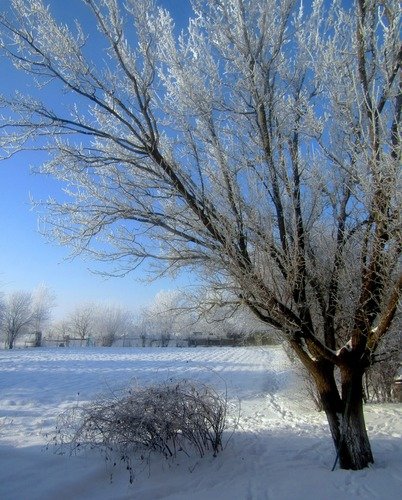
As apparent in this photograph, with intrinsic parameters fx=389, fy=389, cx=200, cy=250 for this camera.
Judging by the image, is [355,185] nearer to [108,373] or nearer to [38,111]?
[38,111]

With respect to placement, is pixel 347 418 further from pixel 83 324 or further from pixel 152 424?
pixel 83 324

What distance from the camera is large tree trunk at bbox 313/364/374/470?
4988 millimetres

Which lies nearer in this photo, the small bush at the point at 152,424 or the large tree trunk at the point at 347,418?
the large tree trunk at the point at 347,418

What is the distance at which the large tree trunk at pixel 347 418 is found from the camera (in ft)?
16.4

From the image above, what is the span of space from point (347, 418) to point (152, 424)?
2.57 meters

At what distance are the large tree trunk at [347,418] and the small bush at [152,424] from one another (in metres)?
1.53

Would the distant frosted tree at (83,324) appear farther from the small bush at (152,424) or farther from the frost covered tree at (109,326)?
the small bush at (152,424)

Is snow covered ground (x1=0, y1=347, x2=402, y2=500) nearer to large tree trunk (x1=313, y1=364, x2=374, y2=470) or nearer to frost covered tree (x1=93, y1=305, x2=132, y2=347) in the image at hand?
large tree trunk (x1=313, y1=364, x2=374, y2=470)

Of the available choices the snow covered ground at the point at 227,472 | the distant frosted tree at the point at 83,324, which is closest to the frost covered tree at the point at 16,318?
the distant frosted tree at the point at 83,324

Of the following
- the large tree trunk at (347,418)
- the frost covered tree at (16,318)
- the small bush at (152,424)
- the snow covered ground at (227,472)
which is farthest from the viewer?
the frost covered tree at (16,318)

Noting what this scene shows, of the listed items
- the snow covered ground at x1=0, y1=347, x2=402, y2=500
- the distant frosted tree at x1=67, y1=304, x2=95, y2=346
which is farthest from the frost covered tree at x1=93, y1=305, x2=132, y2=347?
the snow covered ground at x1=0, y1=347, x2=402, y2=500

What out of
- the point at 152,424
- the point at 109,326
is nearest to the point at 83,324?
the point at 109,326

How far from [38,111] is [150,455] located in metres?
4.82

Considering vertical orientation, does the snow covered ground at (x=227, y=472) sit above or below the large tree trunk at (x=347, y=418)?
below
